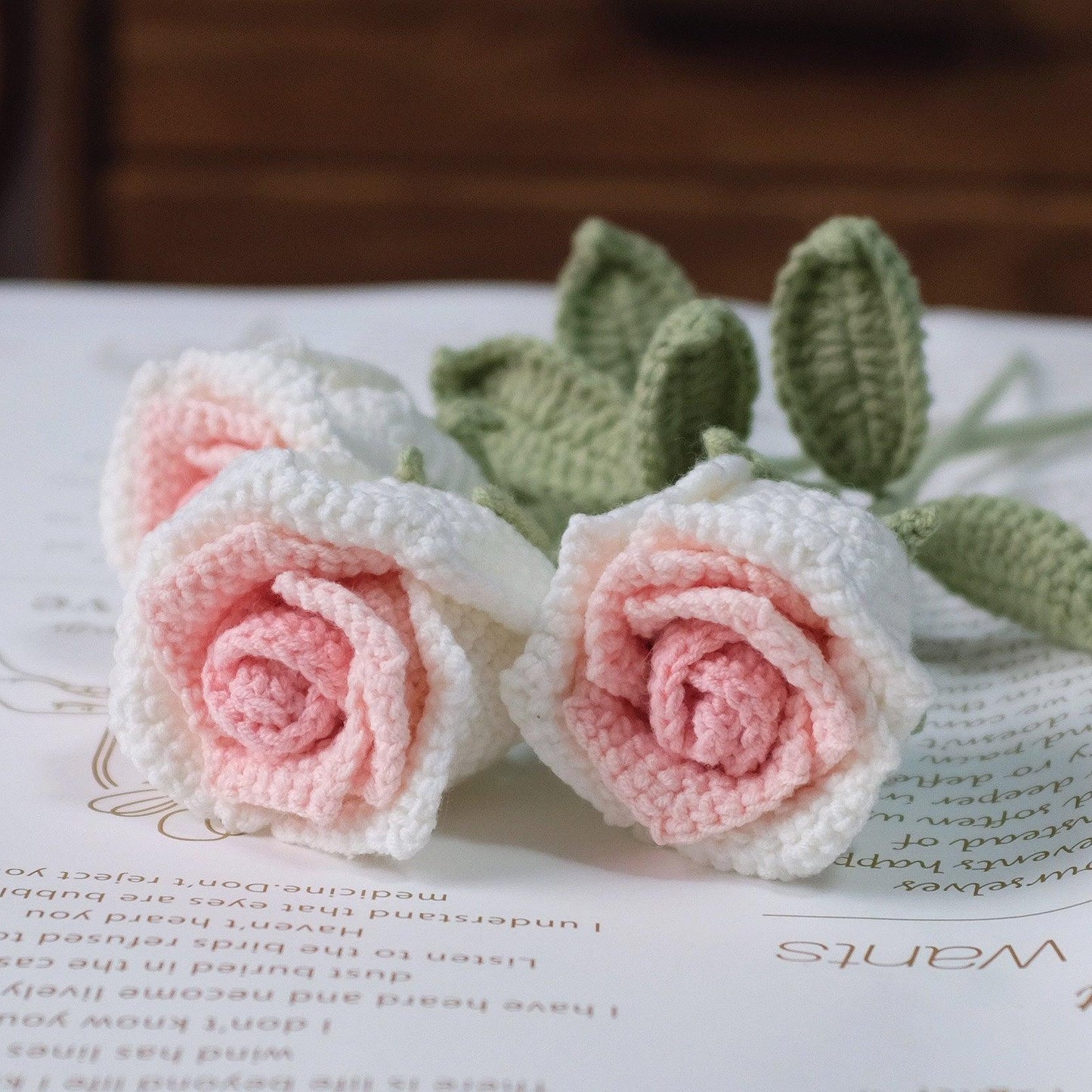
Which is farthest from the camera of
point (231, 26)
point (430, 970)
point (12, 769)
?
point (231, 26)

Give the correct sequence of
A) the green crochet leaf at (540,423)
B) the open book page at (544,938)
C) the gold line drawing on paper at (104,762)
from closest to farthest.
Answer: the open book page at (544,938) < the gold line drawing on paper at (104,762) < the green crochet leaf at (540,423)

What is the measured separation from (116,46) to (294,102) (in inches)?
8.3

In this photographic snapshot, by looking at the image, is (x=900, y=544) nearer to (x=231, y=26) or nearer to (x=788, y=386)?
(x=788, y=386)

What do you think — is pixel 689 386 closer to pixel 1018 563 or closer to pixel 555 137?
pixel 1018 563

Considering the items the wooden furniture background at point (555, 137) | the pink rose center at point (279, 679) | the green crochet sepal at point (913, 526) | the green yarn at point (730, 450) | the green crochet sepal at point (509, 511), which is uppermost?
the green yarn at point (730, 450)

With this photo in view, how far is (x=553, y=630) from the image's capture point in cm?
41

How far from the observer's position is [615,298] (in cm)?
68

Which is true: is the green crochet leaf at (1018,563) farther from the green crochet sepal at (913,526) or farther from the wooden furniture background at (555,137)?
the wooden furniture background at (555,137)

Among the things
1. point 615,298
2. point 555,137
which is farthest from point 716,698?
point 555,137

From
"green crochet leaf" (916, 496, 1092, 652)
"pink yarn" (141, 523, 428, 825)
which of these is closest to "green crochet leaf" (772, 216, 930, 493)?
"green crochet leaf" (916, 496, 1092, 652)

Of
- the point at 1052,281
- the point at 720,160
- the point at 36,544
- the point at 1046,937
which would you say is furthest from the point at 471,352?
the point at 1052,281

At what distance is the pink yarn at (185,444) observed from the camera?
49cm

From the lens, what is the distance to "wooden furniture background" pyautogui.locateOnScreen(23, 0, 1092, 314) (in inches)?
59.5

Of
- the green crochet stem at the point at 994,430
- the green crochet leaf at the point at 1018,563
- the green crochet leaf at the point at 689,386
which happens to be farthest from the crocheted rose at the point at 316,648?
the green crochet stem at the point at 994,430
